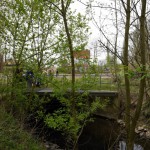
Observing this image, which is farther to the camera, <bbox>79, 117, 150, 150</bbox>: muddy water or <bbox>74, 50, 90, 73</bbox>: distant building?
<bbox>79, 117, 150, 150</bbox>: muddy water

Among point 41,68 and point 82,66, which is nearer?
point 82,66

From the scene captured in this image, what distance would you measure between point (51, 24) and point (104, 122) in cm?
990

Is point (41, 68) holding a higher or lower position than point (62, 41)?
lower

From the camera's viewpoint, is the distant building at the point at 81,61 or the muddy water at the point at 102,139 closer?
the distant building at the point at 81,61

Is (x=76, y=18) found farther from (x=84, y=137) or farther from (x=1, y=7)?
(x=84, y=137)

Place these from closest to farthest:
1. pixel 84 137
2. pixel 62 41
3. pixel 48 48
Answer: pixel 62 41, pixel 48 48, pixel 84 137

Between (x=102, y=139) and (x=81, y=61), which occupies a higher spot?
(x=81, y=61)

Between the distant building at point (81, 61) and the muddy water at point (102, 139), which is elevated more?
the distant building at point (81, 61)

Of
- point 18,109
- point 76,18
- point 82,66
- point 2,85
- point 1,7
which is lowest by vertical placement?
point 18,109

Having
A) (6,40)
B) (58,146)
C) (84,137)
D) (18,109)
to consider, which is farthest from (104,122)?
(6,40)

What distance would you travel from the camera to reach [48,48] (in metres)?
10.8

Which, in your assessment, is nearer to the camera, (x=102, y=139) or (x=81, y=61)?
(x=81, y=61)

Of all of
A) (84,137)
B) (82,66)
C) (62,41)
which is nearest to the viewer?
(82,66)

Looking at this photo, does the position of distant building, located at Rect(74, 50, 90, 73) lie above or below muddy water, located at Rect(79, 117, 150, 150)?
above
